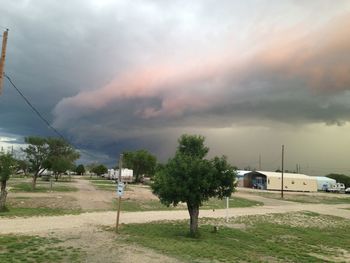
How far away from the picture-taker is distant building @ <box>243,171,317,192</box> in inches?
4338

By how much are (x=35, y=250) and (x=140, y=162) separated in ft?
332

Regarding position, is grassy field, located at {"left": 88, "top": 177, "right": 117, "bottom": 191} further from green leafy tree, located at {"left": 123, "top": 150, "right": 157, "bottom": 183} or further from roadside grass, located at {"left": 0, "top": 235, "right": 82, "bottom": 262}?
roadside grass, located at {"left": 0, "top": 235, "right": 82, "bottom": 262}

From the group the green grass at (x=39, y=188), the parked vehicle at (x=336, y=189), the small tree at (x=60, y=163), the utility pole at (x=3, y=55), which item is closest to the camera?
the utility pole at (x=3, y=55)

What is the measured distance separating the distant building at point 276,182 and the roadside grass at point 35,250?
9732cm

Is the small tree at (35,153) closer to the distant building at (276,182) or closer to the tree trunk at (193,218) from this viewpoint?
the tree trunk at (193,218)

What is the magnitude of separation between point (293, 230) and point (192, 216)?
401 inches

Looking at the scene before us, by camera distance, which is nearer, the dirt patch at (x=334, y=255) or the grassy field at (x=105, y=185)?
the dirt patch at (x=334, y=255)

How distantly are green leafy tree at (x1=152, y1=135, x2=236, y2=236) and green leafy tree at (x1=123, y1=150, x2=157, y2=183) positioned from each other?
93214 millimetres

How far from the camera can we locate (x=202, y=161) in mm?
21953

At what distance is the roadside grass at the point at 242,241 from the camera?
17.6 m

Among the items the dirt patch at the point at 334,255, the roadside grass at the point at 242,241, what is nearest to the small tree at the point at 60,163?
the roadside grass at the point at 242,241

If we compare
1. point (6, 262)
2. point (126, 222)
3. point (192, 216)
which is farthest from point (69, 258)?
point (126, 222)

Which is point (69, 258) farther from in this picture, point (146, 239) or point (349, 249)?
point (349, 249)

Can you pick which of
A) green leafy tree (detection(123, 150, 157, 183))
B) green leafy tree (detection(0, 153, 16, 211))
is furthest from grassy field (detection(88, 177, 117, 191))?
green leafy tree (detection(0, 153, 16, 211))
